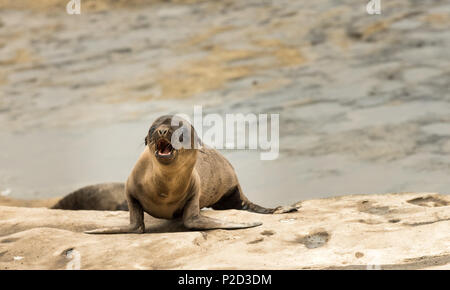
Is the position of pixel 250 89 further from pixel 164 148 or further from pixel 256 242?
pixel 256 242

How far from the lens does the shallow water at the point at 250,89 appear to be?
8055mm

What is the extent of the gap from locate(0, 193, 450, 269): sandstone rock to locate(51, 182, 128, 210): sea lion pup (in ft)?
4.94

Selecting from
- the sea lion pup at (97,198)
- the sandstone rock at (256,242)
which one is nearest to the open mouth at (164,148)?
the sandstone rock at (256,242)

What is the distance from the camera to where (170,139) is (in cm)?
436

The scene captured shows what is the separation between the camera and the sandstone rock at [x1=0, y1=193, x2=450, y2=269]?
12.3 feet

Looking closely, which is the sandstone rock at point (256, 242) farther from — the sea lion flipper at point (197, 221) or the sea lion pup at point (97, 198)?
the sea lion pup at point (97, 198)

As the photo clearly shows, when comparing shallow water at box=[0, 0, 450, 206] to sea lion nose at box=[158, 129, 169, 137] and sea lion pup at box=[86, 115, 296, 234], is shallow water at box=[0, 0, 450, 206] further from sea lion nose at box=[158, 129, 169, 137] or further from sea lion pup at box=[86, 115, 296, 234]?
sea lion nose at box=[158, 129, 169, 137]

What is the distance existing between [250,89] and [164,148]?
7083mm

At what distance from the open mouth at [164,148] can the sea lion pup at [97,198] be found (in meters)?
2.47

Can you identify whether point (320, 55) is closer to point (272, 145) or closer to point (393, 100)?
point (393, 100)

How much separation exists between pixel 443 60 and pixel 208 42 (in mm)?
4850

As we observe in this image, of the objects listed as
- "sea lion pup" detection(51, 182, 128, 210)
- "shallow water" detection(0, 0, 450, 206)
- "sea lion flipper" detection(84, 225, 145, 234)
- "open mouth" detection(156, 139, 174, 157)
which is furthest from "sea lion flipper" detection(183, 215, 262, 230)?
"shallow water" detection(0, 0, 450, 206)

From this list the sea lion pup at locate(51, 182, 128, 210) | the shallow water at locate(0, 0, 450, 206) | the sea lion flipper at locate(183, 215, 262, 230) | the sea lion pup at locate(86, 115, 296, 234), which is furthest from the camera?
the shallow water at locate(0, 0, 450, 206)
